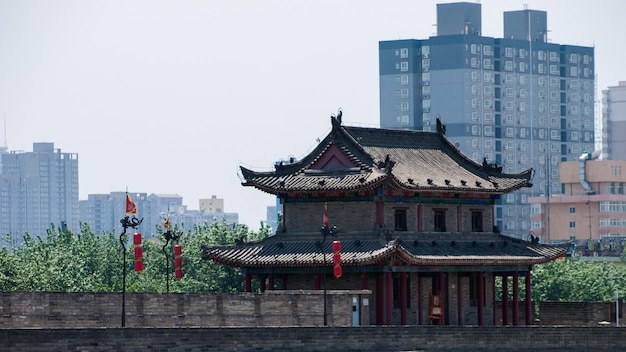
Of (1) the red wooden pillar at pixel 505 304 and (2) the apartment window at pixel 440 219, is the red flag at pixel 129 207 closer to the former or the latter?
(2) the apartment window at pixel 440 219

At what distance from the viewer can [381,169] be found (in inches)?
2734

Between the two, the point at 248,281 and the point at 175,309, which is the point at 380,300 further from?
the point at 175,309

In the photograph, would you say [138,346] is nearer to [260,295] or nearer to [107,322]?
[107,322]

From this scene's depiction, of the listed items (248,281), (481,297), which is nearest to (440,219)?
(481,297)

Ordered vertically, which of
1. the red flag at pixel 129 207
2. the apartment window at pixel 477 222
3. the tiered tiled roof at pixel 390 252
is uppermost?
the red flag at pixel 129 207

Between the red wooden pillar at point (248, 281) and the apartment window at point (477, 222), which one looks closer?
the red wooden pillar at point (248, 281)

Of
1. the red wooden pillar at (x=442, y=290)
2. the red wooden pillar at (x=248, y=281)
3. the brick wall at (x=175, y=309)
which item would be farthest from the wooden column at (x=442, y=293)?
the red wooden pillar at (x=248, y=281)

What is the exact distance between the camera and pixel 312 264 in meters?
68.4

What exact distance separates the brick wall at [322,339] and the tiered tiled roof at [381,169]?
846 centimetres

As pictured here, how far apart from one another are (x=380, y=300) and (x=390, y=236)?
264 cm

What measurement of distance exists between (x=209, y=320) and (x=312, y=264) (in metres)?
7.80

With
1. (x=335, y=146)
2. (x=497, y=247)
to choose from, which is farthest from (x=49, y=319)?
(x=497, y=247)

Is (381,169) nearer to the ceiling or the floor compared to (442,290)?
nearer to the ceiling

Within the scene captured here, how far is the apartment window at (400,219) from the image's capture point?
70.6 metres
